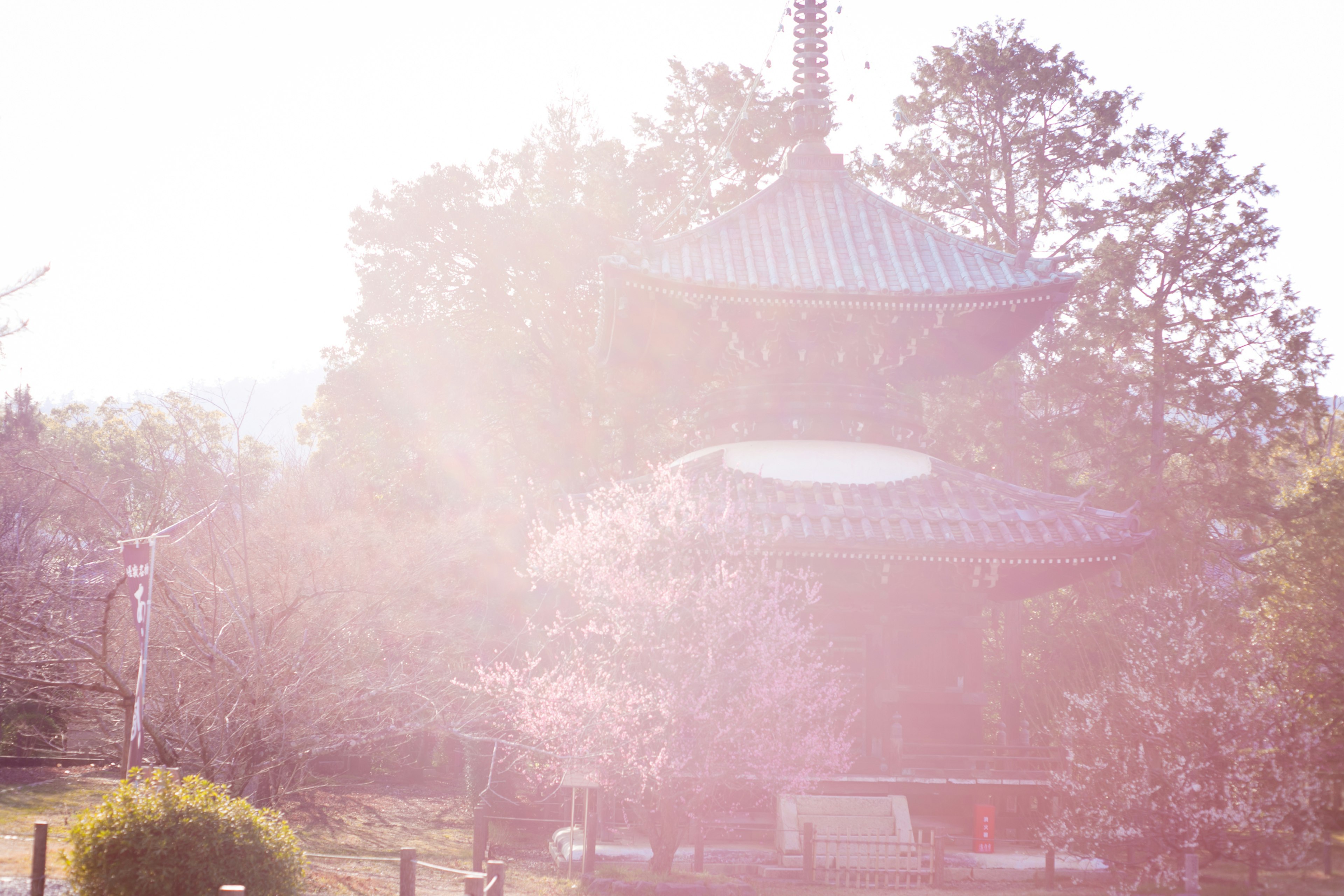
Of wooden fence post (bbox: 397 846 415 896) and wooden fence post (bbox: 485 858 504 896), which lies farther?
wooden fence post (bbox: 397 846 415 896)

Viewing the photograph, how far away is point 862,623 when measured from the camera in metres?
15.4

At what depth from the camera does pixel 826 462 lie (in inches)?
607

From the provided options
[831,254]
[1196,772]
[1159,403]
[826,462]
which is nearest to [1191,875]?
[1196,772]

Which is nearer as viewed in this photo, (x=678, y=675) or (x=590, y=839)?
(x=678, y=675)

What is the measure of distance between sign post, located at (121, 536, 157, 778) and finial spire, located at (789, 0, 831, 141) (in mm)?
12366

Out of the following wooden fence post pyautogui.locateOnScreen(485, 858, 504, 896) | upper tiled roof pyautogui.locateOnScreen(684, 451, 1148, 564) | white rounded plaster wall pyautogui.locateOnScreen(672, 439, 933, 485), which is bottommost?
wooden fence post pyautogui.locateOnScreen(485, 858, 504, 896)

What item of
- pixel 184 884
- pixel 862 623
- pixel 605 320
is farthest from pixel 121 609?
pixel 862 623

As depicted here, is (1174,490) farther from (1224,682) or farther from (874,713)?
(874,713)

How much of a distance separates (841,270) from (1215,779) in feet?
27.8

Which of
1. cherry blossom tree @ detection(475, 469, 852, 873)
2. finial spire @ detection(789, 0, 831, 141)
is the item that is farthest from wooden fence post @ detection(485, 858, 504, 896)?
finial spire @ detection(789, 0, 831, 141)

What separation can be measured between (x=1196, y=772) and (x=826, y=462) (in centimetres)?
630

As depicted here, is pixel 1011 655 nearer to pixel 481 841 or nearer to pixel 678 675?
pixel 678 675

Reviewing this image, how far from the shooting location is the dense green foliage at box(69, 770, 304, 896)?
27.9 ft

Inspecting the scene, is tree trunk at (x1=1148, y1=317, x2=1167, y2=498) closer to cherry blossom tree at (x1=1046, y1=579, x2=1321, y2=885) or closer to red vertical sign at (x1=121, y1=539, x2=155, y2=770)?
cherry blossom tree at (x1=1046, y1=579, x2=1321, y2=885)
